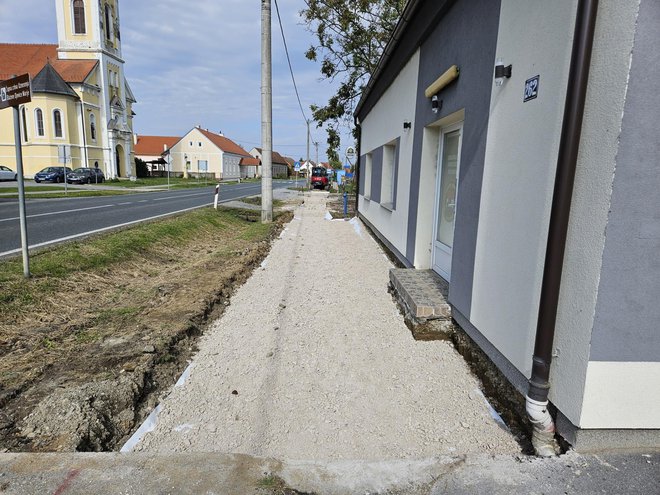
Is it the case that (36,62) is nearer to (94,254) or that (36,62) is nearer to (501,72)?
(94,254)

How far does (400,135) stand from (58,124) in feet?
146

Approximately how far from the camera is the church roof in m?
40.6

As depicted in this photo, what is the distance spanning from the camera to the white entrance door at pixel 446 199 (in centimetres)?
553

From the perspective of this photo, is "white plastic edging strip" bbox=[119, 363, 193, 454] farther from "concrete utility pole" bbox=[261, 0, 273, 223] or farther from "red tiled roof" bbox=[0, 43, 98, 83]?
"red tiled roof" bbox=[0, 43, 98, 83]

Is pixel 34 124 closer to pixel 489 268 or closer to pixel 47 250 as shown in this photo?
pixel 47 250

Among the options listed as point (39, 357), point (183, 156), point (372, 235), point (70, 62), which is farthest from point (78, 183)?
point (183, 156)

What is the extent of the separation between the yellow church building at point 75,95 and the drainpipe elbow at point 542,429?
44841mm

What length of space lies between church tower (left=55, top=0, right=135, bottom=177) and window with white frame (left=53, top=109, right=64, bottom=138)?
178 inches

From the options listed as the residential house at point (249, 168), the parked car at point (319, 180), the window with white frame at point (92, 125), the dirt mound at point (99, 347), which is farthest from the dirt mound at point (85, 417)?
the residential house at point (249, 168)

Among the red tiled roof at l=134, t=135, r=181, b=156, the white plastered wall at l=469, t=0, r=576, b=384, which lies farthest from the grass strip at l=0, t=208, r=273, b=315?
the red tiled roof at l=134, t=135, r=181, b=156

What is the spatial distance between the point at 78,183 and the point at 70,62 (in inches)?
699

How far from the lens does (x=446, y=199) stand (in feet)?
19.1

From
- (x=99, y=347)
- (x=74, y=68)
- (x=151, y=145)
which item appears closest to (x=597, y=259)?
(x=99, y=347)

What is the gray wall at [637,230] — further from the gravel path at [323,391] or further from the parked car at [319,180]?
the parked car at [319,180]
